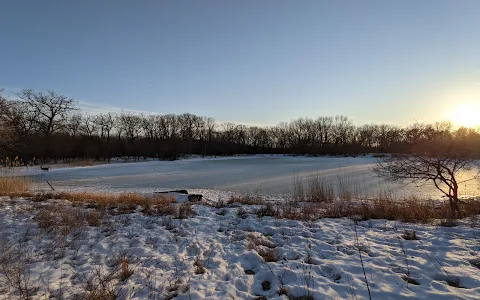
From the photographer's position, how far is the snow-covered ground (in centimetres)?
333

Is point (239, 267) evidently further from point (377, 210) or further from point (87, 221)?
point (377, 210)

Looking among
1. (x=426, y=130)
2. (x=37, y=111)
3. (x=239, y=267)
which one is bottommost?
(x=239, y=267)

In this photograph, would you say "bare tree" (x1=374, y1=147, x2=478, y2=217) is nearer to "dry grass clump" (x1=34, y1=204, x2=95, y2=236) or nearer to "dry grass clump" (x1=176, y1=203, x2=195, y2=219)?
"dry grass clump" (x1=176, y1=203, x2=195, y2=219)

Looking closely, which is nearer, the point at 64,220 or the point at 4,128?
the point at 64,220

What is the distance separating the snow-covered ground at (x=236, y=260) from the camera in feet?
10.9

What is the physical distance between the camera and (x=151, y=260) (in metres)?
4.19

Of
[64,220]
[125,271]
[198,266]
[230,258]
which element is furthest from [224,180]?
[125,271]

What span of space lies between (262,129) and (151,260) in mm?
83547

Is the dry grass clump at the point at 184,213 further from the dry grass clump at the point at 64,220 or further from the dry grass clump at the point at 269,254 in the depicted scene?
the dry grass clump at the point at 269,254

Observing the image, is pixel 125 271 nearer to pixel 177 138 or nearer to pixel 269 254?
pixel 269 254

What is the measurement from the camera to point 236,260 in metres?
4.32

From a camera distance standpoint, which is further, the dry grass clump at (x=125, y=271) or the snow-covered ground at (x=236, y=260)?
the dry grass clump at (x=125, y=271)

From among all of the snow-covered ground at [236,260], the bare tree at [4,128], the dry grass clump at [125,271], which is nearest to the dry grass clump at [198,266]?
the snow-covered ground at [236,260]

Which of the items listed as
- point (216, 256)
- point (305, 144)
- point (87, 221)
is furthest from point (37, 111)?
point (305, 144)
